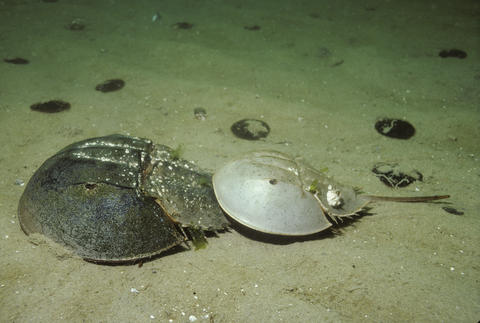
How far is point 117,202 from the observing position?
175 centimetres

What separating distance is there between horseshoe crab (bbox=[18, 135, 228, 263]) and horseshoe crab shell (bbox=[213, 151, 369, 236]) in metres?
0.20

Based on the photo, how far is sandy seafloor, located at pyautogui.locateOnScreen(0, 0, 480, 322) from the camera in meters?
1.71

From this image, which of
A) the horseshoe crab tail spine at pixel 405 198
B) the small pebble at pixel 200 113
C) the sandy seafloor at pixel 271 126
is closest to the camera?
the sandy seafloor at pixel 271 126

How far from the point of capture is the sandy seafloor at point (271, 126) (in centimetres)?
171

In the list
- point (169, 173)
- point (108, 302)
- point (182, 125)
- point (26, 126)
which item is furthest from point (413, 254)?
point (26, 126)

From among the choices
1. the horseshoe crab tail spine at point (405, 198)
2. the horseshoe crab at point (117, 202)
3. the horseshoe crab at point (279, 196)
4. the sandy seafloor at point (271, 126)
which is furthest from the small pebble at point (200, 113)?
the horseshoe crab tail spine at point (405, 198)

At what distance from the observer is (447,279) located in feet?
5.84

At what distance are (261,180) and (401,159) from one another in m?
1.71

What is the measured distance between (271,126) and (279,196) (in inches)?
63.8

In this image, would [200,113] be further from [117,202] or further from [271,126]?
[117,202]

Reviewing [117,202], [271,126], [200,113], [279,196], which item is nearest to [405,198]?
[279,196]

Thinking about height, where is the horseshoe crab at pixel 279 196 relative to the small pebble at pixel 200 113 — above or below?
above

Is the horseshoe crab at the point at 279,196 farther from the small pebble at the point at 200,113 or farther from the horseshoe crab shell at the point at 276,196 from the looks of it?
the small pebble at the point at 200,113

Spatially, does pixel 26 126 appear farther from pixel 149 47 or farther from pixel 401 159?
pixel 401 159
